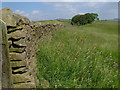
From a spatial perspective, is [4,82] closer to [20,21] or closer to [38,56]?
[20,21]

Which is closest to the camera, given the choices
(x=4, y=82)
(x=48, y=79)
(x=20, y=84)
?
(x=4, y=82)

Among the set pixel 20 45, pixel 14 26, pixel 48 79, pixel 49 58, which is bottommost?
pixel 48 79

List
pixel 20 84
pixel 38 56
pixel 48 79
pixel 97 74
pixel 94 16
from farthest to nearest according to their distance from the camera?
1. pixel 94 16
2. pixel 38 56
3. pixel 97 74
4. pixel 48 79
5. pixel 20 84

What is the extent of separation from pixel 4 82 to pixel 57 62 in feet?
7.92

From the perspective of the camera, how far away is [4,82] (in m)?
3.41

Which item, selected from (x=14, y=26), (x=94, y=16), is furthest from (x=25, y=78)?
(x=94, y=16)

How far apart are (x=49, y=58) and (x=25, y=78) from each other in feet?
6.45

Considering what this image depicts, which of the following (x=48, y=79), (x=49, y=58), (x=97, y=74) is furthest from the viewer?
(x=49, y=58)

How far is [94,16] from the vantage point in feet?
125

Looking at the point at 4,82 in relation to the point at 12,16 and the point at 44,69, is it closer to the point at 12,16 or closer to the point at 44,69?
the point at 12,16

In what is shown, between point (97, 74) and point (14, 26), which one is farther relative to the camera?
point (97, 74)

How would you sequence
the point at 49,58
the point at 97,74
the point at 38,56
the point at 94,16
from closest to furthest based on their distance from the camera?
the point at 97,74, the point at 49,58, the point at 38,56, the point at 94,16

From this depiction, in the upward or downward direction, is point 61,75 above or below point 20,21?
below

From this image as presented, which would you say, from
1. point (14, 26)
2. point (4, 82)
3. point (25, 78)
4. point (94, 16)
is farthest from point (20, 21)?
point (94, 16)
